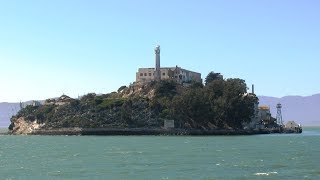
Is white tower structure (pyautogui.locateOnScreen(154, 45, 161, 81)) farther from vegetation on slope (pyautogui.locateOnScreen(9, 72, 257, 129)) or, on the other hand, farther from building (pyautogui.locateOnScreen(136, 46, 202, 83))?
vegetation on slope (pyautogui.locateOnScreen(9, 72, 257, 129))

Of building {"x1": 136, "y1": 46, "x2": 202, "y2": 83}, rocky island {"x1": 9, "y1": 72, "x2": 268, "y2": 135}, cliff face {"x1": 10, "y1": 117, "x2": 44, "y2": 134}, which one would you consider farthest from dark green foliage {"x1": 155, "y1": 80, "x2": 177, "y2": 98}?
cliff face {"x1": 10, "y1": 117, "x2": 44, "y2": 134}

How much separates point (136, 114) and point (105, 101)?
51.6 ft

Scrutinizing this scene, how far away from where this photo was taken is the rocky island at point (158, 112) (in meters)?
148

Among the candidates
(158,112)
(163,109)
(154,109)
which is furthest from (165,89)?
(158,112)

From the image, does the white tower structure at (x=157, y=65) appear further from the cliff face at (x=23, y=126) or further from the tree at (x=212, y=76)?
the cliff face at (x=23, y=126)

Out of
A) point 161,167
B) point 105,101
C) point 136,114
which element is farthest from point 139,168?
point 105,101

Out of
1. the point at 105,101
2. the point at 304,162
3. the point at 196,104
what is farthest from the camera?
the point at 105,101

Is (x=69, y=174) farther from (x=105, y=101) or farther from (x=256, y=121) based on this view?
(x=256, y=121)

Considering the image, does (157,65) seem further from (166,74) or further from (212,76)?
(212,76)

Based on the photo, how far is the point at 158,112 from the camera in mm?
157625

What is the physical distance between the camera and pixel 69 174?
45.7 metres

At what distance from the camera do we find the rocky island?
148000mm

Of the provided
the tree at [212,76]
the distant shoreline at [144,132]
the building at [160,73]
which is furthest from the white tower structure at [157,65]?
the distant shoreline at [144,132]

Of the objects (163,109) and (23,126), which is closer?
(163,109)
